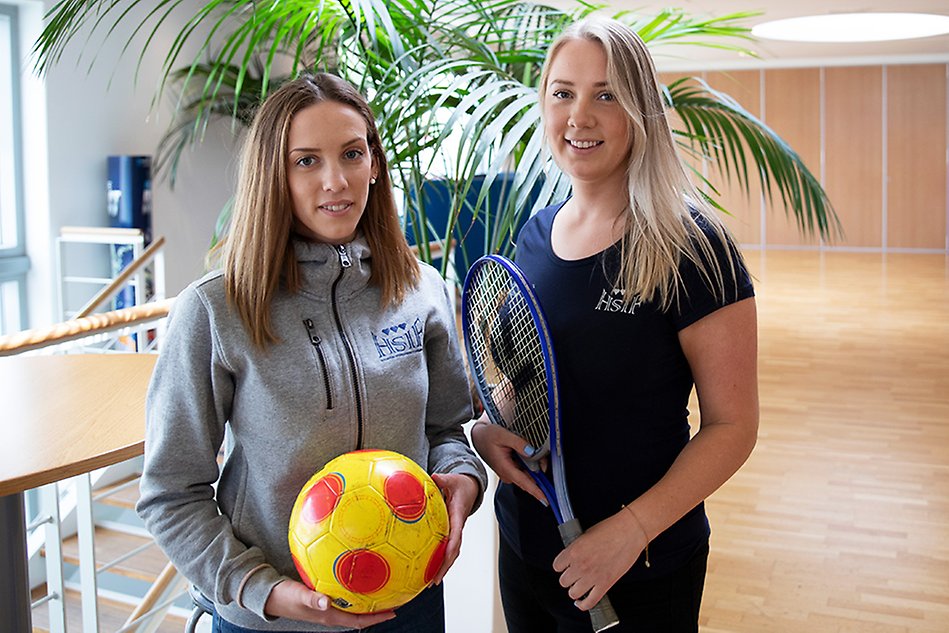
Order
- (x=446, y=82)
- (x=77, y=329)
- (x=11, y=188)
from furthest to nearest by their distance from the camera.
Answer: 1. (x=11, y=188)
2. (x=77, y=329)
3. (x=446, y=82)

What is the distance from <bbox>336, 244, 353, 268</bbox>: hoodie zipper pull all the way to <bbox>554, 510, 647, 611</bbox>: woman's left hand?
0.47 m

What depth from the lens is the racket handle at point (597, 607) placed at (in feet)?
4.14

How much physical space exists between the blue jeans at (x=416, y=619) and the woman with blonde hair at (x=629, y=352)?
16 centimetres

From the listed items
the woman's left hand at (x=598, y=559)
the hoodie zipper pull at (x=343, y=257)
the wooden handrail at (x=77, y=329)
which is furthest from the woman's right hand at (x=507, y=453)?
the wooden handrail at (x=77, y=329)

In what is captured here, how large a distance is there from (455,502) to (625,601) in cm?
32

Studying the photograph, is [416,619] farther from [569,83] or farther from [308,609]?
[569,83]

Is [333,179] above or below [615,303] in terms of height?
above

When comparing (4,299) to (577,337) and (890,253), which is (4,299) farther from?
(890,253)

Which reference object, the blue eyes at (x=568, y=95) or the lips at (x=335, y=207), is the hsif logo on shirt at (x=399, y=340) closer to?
the lips at (x=335, y=207)


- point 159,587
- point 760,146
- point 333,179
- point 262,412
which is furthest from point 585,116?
point 159,587

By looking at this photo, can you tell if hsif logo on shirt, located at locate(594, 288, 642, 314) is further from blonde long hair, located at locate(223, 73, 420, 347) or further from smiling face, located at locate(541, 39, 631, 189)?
blonde long hair, located at locate(223, 73, 420, 347)

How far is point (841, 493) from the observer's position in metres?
4.11

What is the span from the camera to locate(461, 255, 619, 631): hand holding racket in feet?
4.17

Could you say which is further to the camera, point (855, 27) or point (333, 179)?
point (855, 27)
